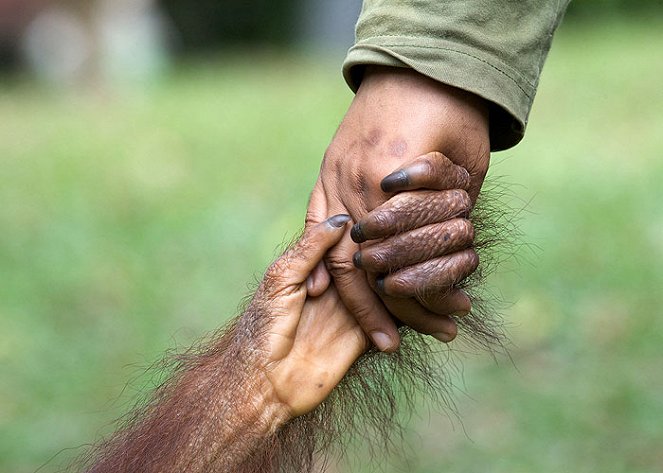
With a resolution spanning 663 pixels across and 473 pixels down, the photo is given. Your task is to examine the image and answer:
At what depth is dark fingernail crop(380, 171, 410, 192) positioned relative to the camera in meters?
1.76

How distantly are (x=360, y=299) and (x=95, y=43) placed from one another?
39.3ft

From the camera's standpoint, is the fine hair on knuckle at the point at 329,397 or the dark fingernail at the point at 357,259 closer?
the dark fingernail at the point at 357,259

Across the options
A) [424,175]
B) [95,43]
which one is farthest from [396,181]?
[95,43]

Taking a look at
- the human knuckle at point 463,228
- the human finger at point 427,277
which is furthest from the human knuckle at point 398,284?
the human knuckle at point 463,228

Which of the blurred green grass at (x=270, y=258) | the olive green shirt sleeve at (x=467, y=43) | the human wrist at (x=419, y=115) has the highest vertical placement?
the olive green shirt sleeve at (x=467, y=43)

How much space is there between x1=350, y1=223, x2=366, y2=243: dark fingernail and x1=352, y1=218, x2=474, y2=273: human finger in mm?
22

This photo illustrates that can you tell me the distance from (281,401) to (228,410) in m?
0.10

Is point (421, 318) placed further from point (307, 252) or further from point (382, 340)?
point (307, 252)

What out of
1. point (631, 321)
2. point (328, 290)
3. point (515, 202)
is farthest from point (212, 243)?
point (328, 290)

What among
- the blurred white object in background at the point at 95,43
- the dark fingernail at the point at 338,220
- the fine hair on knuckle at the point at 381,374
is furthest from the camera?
the blurred white object in background at the point at 95,43

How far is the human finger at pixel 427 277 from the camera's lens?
5.86 ft

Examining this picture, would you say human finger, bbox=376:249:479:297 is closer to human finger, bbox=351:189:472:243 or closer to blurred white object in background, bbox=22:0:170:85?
human finger, bbox=351:189:472:243

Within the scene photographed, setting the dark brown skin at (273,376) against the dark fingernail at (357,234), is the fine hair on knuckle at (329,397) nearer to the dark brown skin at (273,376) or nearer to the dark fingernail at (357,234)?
the dark brown skin at (273,376)

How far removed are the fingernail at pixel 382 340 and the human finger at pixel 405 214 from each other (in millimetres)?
228
